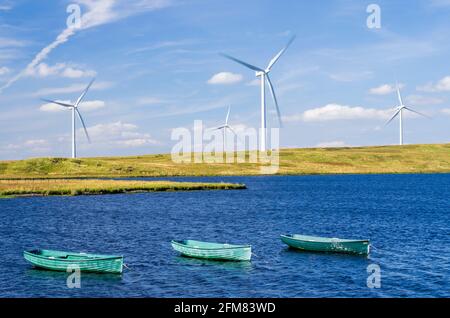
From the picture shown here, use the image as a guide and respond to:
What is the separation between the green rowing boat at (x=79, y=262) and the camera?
1693 inches

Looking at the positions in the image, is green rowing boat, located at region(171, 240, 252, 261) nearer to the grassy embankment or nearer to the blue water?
the blue water

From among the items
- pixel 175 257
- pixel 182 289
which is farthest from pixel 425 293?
pixel 175 257

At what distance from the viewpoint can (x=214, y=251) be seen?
48.6 metres

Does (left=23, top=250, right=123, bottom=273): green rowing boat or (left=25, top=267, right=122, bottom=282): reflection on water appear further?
(left=23, top=250, right=123, bottom=273): green rowing boat

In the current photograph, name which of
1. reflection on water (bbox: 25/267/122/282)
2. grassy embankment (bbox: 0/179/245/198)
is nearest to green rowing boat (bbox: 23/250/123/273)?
reflection on water (bbox: 25/267/122/282)

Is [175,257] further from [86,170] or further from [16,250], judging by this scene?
[86,170]

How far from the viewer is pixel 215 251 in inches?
1911

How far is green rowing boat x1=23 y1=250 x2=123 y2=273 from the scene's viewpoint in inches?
1693

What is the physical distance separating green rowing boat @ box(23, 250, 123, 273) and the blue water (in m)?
0.68

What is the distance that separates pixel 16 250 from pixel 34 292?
17706 mm

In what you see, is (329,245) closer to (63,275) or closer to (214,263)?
(214,263)

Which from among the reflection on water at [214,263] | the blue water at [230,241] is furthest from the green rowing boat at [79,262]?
the reflection on water at [214,263]

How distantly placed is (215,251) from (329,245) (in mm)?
12184
